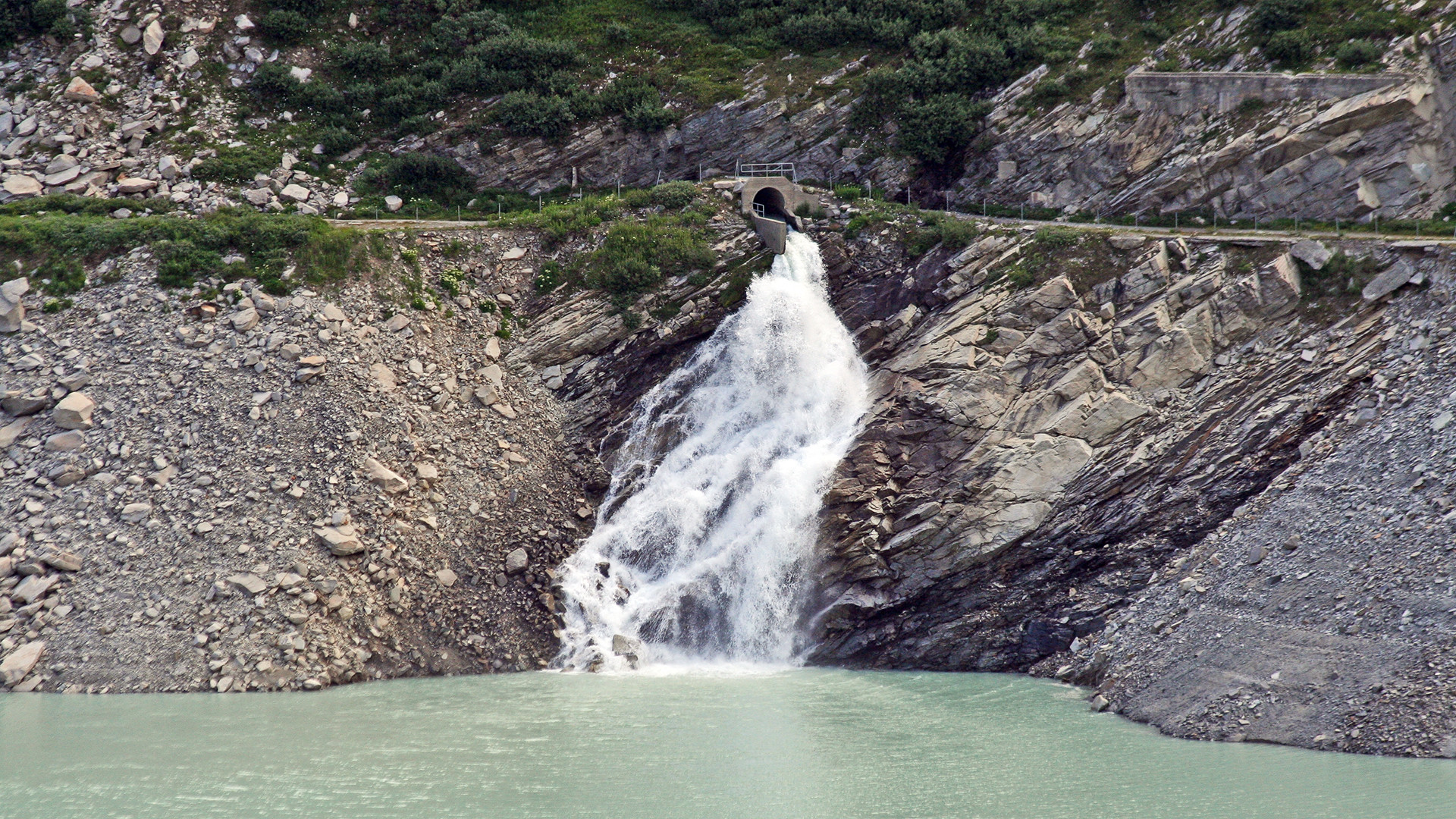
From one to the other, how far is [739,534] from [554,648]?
23.3 feet

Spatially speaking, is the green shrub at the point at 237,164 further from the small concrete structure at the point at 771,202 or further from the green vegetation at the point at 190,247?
the small concrete structure at the point at 771,202

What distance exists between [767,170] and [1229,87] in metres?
19.4

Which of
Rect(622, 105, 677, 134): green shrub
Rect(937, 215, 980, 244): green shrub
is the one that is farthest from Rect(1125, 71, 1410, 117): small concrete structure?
Rect(622, 105, 677, 134): green shrub

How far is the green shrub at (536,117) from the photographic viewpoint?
51719 millimetres

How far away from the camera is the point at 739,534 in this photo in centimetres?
3662

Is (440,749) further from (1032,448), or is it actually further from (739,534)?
(1032,448)

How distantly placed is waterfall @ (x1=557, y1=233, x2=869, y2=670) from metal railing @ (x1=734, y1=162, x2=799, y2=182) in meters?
8.19

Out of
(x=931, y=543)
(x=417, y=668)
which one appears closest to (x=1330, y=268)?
(x=931, y=543)

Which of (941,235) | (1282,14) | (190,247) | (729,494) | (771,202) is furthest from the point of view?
(771,202)

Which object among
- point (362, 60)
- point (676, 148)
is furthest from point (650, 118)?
point (362, 60)

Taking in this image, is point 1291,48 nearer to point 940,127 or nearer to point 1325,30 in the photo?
point 1325,30

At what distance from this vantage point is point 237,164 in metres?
48.3

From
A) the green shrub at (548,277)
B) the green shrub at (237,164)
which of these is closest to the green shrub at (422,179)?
the green shrub at (237,164)

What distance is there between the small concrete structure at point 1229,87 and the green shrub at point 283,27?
3980cm
